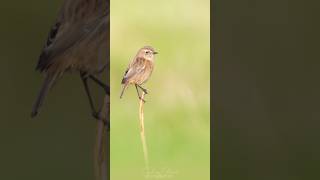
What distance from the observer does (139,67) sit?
1.34m

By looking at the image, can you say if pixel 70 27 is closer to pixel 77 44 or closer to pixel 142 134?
pixel 77 44

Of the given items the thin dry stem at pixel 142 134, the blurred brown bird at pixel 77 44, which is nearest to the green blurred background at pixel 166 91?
the thin dry stem at pixel 142 134

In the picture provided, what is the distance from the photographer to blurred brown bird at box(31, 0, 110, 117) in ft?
4.79

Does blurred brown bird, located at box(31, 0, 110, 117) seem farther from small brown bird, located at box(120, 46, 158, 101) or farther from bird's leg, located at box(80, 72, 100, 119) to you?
small brown bird, located at box(120, 46, 158, 101)

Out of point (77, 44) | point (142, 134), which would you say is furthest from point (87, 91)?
point (142, 134)

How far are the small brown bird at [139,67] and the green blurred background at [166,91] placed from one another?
15 mm

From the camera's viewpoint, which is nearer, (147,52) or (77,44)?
(147,52)

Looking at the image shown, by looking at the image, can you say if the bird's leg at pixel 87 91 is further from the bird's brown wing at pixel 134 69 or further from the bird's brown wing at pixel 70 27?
the bird's brown wing at pixel 134 69

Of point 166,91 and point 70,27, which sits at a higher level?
point 70,27

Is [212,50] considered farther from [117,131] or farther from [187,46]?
[117,131]

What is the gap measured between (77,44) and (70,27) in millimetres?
60

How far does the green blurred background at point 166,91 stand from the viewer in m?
1.31

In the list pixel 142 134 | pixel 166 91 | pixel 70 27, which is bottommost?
pixel 142 134

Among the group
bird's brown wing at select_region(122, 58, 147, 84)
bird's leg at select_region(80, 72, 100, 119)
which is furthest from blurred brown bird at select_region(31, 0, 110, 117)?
bird's brown wing at select_region(122, 58, 147, 84)
